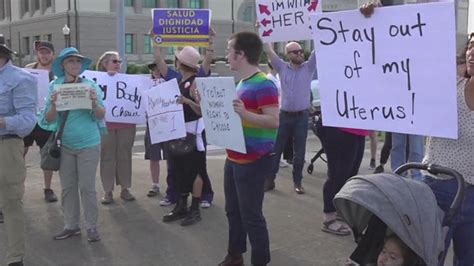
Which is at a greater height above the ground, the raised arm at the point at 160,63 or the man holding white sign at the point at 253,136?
the raised arm at the point at 160,63

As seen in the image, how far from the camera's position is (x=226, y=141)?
4238mm

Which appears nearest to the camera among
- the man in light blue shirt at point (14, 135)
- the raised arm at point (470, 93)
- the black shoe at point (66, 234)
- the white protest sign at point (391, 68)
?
the white protest sign at point (391, 68)

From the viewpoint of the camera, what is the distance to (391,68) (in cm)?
297

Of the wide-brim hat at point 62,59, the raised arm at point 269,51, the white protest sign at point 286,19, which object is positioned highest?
the white protest sign at point 286,19

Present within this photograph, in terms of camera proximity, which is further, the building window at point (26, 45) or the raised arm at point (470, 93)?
the building window at point (26, 45)

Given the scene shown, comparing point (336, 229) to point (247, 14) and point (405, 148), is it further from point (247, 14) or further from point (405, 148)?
point (247, 14)

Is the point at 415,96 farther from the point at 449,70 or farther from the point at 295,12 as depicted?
the point at 295,12

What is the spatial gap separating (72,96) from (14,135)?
0.77 m

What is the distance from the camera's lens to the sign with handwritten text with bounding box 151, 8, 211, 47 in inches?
293

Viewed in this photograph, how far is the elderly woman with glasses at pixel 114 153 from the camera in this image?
6.57 metres

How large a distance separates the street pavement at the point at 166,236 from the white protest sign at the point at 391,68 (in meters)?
2.00

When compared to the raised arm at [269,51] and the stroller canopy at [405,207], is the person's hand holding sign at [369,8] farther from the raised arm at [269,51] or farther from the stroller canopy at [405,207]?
the raised arm at [269,51]

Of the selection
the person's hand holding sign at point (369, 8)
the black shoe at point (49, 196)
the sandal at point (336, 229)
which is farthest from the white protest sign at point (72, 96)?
the person's hand holding sign at point (369, 8)

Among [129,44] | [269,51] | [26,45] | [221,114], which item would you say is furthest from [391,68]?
[26,45]
